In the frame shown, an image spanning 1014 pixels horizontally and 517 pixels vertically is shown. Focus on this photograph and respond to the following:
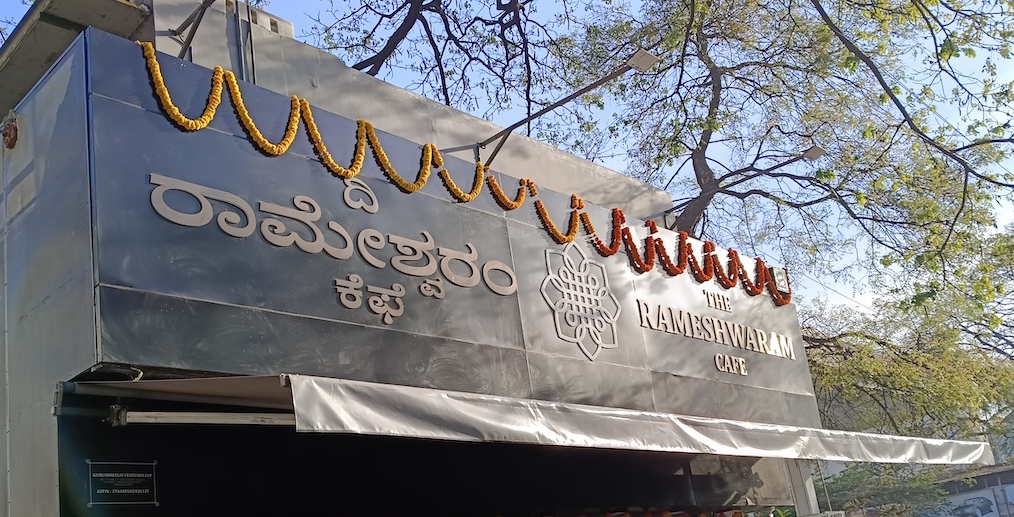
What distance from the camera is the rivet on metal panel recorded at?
5215 mm

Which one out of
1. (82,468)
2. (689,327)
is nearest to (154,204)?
(82,468)

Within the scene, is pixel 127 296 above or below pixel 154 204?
below

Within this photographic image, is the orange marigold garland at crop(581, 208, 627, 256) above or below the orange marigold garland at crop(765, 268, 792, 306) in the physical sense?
above

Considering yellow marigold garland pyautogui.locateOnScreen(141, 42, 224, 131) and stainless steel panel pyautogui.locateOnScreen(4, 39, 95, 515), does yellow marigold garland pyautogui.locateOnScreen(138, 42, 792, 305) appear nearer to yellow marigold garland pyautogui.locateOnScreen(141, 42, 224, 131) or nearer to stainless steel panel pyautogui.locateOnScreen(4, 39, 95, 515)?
yellow marigold garland pyautogui.locateOnScreen(141, 42, 224, 131)

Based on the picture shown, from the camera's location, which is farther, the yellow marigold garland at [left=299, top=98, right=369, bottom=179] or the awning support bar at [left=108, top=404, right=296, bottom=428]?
the yellow marigold garland at [left=299, top=98, right=369, bottom=179]

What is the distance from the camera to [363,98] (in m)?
6.81

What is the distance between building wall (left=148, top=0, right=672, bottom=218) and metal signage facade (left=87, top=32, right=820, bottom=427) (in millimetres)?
655

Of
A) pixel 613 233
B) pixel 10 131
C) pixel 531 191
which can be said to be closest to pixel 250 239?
pixel 10 131

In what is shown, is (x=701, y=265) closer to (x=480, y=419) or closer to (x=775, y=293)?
(x=775, y=293)

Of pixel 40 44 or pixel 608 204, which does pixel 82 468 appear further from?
pixel 608 204

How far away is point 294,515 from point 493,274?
Result: 2.13 metres

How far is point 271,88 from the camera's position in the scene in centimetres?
612

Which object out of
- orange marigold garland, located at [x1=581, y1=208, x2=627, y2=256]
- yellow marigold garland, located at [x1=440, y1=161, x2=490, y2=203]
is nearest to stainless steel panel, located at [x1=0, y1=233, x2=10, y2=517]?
yellow marigold garland, located at [x1=440, y1=161, x2=490, y2=203]

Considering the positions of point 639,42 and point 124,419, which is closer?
point 124,419
